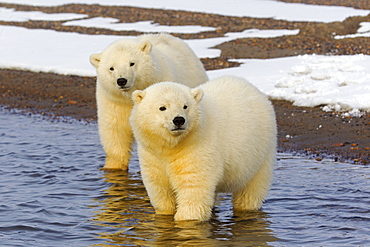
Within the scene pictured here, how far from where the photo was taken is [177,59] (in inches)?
380

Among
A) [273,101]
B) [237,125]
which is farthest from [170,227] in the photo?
[273,101]

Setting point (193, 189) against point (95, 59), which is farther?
point (95, 59)

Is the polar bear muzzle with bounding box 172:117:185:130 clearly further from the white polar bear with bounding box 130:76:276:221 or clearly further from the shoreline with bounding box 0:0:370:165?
Answer: the shoreline with bounding box 0:0:370:165

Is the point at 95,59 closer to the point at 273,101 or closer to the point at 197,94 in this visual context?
the point at 197,94

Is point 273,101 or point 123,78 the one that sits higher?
point 123,78

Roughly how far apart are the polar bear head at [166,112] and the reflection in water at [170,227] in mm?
952

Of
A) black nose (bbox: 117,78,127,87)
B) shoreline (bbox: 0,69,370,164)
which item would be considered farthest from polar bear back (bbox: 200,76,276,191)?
shoreline (bbox: 0,69,370,164)

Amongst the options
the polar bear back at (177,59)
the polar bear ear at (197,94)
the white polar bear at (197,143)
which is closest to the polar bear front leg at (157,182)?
the white polar bear at (197,143)

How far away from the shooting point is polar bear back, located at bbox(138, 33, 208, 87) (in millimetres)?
9203

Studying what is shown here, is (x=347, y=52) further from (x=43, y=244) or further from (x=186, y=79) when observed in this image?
(x=43, y=244)

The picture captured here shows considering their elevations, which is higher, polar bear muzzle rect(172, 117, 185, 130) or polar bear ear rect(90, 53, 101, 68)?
polar bear ear rect(90, 53, 101, 68)

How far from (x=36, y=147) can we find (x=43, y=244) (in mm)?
4746

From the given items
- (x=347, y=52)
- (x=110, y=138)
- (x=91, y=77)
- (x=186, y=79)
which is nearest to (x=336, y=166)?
(x=186, y=79)

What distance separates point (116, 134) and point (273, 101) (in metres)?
4.81
